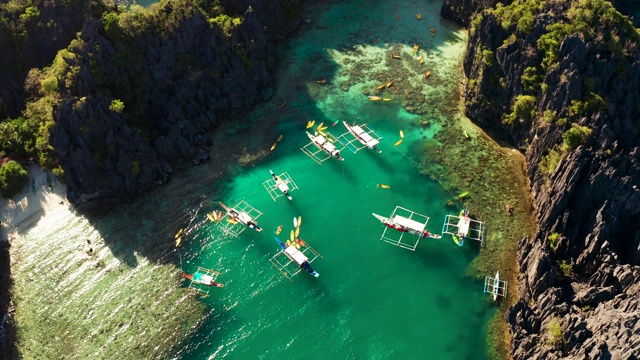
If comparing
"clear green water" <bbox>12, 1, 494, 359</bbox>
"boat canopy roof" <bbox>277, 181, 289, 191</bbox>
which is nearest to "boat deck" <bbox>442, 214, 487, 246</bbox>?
"clear green water" <bbox>12, 1, 494, 359</bbox>

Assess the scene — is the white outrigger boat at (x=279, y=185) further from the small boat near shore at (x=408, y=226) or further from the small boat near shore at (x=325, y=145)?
the small boat near shore at (x=408, y=226)

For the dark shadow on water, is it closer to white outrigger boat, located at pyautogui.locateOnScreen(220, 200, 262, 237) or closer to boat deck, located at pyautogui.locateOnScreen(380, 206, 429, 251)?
white outrigger boat, located at pyautogui.locateOnScreen(220, 200, 262, 237)

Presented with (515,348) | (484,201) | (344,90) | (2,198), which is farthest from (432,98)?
(2,198)

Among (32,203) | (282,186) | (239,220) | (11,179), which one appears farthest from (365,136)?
(11,179)

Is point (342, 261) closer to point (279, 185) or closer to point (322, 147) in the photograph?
point (279, 185)

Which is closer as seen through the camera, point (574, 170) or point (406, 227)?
point (574, 170)

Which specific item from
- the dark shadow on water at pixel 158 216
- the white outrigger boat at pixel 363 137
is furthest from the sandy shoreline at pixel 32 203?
the white outrigger boat at pixel 363 137
